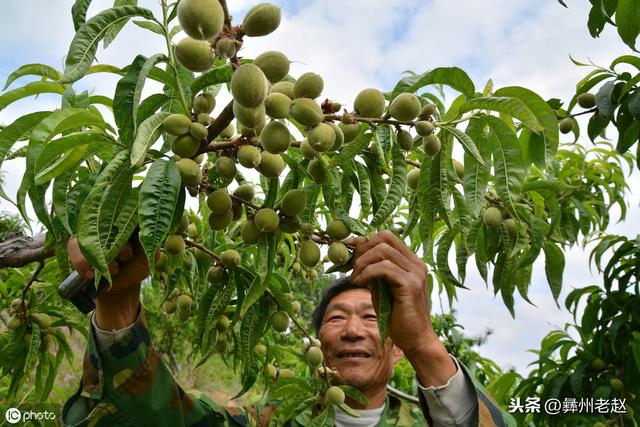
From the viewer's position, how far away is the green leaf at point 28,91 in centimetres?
119

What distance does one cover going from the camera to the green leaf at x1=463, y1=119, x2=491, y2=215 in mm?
1110

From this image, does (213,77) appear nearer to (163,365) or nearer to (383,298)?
(383,298)

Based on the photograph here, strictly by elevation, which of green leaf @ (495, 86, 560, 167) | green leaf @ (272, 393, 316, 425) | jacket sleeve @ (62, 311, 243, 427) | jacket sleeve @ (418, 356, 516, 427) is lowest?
jacket sleeve @ (62, 311, 243, 427)

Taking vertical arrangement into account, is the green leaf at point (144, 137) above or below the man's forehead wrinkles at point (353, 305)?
below

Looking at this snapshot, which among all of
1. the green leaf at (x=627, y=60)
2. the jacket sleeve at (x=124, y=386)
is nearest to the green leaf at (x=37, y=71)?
the jacket sleeve at (x=124, y=386)

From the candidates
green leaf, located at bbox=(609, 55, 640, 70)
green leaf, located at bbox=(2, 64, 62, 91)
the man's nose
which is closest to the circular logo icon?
the man's nose

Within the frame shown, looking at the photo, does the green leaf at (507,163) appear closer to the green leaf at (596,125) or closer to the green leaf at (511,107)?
the green leaf at (511,107)

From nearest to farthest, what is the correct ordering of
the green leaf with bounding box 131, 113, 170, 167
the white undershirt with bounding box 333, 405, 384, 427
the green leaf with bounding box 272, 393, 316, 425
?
the green leaf with bounding box 131, 113, 170, 167 < the green leaf with bounding box 272, 393, 316, 425 < the white undershirt with bounding box 333, 405, 384, 427

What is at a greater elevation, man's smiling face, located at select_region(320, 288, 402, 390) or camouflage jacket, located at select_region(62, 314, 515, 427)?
man's smiling face, located at select_region(320, 288, 402, 390)

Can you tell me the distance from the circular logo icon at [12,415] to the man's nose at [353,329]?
131 centimetres

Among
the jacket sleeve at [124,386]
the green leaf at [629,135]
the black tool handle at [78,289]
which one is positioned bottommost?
the jacket sleeve at [124,386]

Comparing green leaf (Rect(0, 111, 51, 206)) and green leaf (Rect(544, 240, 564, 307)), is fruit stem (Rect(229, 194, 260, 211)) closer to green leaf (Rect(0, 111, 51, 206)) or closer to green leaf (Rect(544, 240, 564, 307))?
green leaf (Rect(0, 111, 51, 206))

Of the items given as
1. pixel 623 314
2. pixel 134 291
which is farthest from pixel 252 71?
pixel 623 314

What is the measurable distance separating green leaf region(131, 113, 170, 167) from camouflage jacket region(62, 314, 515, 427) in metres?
0.72
